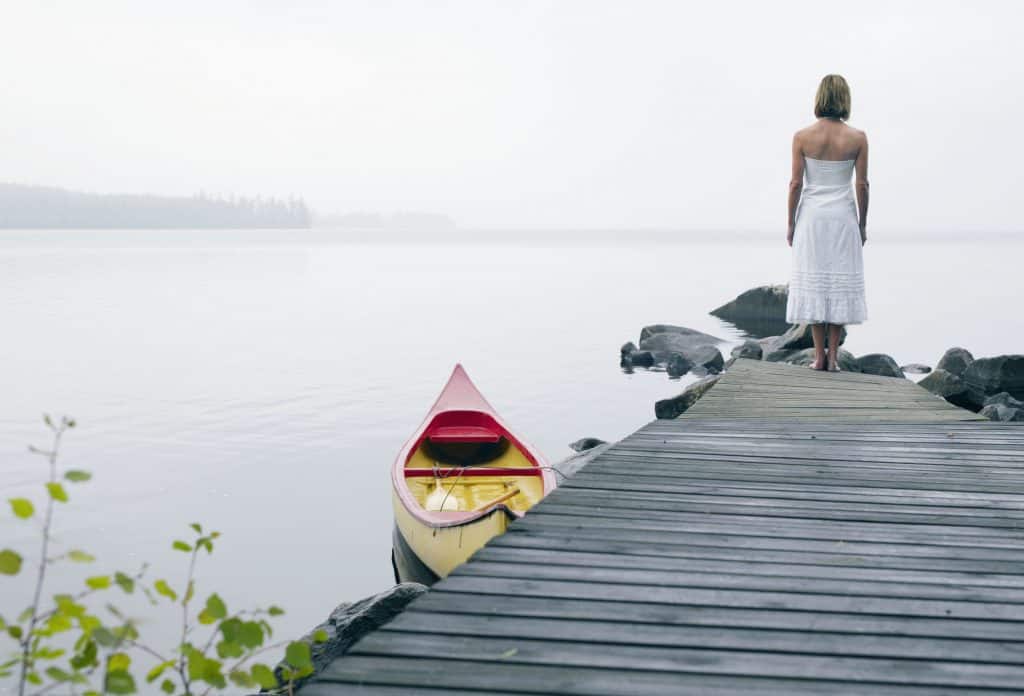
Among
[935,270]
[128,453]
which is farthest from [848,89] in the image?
[935,270]

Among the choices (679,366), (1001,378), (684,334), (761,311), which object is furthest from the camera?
(761,311)

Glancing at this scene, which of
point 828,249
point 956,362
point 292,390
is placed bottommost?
point 292,390

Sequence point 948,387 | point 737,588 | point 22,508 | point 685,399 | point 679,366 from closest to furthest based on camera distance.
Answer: point 22,508, point 737,588, point 948,387, point 685,399, point 679,366

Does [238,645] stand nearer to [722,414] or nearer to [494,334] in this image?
[722,414]

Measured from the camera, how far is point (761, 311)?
98.2 feet

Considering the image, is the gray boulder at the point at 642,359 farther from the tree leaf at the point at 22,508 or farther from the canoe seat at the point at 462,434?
the tree leaf at the point at 22,508

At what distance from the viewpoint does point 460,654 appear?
2529 millimetres

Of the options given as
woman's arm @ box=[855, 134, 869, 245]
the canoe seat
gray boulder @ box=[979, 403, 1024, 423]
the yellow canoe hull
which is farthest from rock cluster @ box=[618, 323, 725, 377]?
the yellow canoe hull

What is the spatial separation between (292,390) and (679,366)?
340 inches

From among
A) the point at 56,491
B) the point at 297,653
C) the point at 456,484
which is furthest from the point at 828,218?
the point at 56,491

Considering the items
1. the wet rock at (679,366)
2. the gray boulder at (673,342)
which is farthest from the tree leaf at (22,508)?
the gray boulder at (673,342)

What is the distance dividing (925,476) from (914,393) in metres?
3.84

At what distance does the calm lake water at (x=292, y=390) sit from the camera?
9789mm

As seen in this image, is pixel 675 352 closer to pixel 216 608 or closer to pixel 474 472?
pixel 474 472
